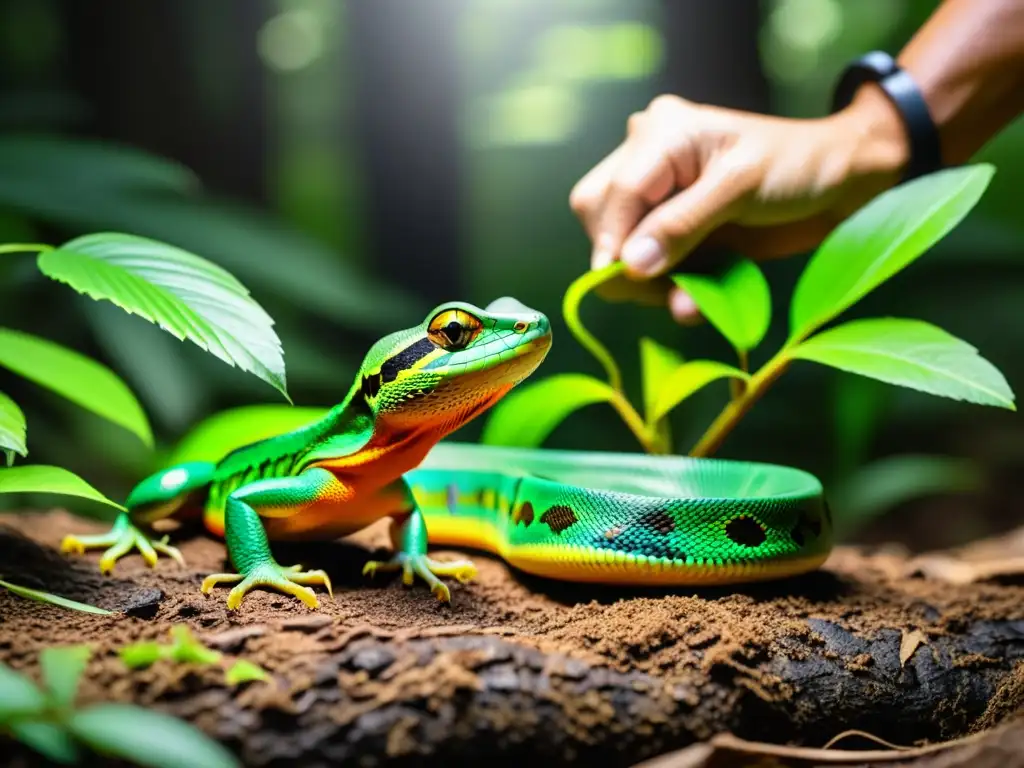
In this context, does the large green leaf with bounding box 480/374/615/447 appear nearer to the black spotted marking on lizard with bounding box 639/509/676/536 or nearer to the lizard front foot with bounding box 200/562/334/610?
the black spotted marking on lizard with bounding box 639/509/676/536

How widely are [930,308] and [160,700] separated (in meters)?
5.01

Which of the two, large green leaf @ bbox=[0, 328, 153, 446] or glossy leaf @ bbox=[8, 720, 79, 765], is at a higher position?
large green leaf @ bbox=[0, 328, 153, 446]

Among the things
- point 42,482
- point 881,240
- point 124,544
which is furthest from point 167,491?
point 881,240

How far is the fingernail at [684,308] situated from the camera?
2803 millimetres

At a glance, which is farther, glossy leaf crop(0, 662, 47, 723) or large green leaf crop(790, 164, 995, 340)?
large green leaf crop(790, 164, 995, 340)

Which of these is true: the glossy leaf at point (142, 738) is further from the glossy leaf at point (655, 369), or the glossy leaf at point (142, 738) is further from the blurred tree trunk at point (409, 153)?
the blurred tree trunk at point (409, 153)

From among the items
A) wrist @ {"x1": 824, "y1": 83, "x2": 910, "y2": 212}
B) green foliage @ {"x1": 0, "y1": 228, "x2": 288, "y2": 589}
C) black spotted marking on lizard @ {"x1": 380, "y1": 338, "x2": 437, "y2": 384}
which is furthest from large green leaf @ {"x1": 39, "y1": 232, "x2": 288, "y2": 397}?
wrist @ {"x1": 824, "y1": 83, "x2": 910, "y2": 212}

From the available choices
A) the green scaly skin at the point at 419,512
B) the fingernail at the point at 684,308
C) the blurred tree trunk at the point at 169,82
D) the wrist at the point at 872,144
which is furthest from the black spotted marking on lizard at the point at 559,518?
the blurred tree trunk at the point at 169,82

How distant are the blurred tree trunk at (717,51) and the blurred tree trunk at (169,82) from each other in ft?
9.15

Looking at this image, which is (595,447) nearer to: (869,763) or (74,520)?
(74,520)

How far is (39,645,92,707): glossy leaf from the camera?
4.23 feet

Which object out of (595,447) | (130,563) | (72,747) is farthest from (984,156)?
(72,747)

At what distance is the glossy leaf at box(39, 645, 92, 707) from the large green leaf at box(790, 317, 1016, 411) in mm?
1857

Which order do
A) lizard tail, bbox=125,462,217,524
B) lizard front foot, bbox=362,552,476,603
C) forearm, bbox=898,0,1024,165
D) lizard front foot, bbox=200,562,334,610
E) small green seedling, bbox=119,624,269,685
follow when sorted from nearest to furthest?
1. small green seedling, bbox=119,624,269,685
2. lizard front foot, bbox=200,562,334,610
3. lizard front foot, bbox=362,552,476,603
4. lizard tail, bbox=125,462,217,524
5. forearm, bbox=898,0,1024,165
